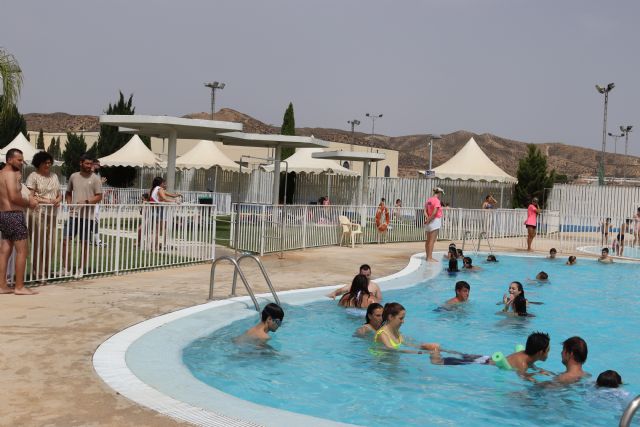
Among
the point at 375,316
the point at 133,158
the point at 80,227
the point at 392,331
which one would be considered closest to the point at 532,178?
the point at 133,158

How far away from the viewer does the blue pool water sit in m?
5.75

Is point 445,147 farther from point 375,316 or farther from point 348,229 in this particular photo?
point 375,316

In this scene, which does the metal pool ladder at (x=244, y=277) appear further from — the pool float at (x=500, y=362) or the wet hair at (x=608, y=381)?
the wet hair at (x=608, y=381)

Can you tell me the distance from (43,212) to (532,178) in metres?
26.3

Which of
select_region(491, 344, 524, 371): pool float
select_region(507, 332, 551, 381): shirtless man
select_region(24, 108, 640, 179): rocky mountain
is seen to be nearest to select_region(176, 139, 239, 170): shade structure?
select_region(491, 344, 524, 371): pool float

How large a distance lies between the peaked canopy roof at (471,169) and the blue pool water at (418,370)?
749 inches

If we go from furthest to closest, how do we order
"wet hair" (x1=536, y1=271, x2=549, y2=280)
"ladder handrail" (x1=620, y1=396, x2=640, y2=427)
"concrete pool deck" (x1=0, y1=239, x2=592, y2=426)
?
1. "wet hair" (x1=536, y1=271, x2=549, y2=280)
2. "concrete pool deck" (x1=0, y1=239, x2=592, y2=426)
3. "ladder handrail" (x1=620, y1=396, x2=640, y2=427)

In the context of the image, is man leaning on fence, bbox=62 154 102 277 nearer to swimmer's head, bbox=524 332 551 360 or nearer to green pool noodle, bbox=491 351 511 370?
green pool noodle, bbox=491 351 511 370

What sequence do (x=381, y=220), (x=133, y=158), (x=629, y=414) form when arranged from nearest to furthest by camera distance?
1. (x=629, y=414)
2. (x=381, y=220)
3. (x=133, y=158)

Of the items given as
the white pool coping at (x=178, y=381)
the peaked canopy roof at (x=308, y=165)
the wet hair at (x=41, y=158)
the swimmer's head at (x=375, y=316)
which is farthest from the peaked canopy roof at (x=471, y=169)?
the white pool coping at (x=178, y=381)

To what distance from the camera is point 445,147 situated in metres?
145

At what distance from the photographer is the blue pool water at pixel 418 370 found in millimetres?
5746

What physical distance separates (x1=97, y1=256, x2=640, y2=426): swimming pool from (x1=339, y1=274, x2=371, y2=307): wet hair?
0.19m

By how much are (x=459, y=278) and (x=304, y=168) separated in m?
15.2
